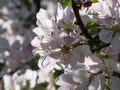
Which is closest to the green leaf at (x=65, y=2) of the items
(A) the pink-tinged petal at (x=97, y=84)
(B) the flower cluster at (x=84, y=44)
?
(B) the flower cluster at (x=84, y=44)

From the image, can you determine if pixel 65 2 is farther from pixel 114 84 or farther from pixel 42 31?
pixel 114 84

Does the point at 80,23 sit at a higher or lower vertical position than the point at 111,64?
higher

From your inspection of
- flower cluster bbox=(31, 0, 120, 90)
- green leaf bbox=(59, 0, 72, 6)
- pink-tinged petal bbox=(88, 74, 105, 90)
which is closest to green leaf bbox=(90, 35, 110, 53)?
flower cluster bbox=(31, 0, 120, 90)

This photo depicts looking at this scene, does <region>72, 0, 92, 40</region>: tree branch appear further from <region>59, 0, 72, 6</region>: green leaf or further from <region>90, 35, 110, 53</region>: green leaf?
<region>59, 0, 72, 6</region>: green leaf

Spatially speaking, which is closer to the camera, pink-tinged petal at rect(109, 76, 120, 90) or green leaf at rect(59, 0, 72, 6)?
pink-tinged petal at rect(109, 76, 120, 90)

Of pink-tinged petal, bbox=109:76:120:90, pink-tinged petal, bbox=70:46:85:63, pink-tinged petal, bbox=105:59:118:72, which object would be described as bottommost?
pink-tinged petal, bbox=109:76:120:90

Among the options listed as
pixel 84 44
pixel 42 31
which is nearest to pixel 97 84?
pixel 84 44

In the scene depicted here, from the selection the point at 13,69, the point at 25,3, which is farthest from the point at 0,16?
the point at 13,69

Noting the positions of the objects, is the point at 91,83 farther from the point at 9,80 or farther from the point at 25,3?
the point at 25,3

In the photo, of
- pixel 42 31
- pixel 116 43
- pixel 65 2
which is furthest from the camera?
pixel 65 2
